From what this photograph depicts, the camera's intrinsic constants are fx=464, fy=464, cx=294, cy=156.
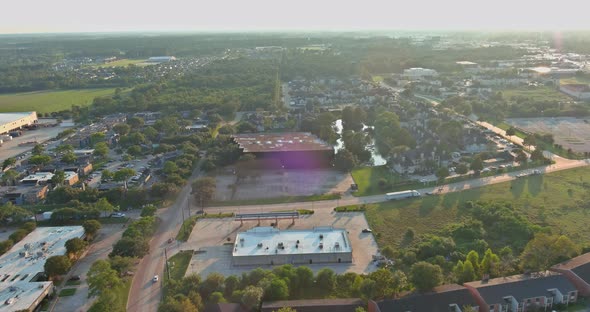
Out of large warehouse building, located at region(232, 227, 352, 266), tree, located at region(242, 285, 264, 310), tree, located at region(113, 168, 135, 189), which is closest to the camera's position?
tree, located at region(242, 285, 264, 310)

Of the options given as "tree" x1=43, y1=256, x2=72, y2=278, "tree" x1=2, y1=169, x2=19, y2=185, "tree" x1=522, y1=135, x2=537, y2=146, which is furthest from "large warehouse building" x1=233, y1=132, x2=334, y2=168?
"tree" x1=43, y1=256, x2=72, y2=278

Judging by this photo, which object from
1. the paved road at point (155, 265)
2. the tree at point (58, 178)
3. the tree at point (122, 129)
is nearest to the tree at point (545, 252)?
the paved road at point (155, 265)

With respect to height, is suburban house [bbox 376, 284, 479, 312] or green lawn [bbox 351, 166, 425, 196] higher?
suburban house [bbox 376, 284, 479, 312]

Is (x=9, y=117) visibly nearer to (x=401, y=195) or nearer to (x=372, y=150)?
(x=372, y=150)

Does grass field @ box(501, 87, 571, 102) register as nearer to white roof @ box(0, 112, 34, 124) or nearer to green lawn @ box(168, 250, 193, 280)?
green lawn @ box(168, 250, 193, 280)

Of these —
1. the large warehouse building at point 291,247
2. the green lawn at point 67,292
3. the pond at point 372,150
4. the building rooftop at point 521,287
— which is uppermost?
the building rooftop at point 521,287

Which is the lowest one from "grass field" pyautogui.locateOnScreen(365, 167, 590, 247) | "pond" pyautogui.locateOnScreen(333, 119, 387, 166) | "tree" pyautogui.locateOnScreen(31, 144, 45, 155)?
"pond" pyautogui.locateOnScreen(333, 119, 387, 166)

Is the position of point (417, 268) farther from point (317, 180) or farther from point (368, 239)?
A: point (317, 180)

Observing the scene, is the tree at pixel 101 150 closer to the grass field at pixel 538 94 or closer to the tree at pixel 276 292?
the tree at pixel 276 292
